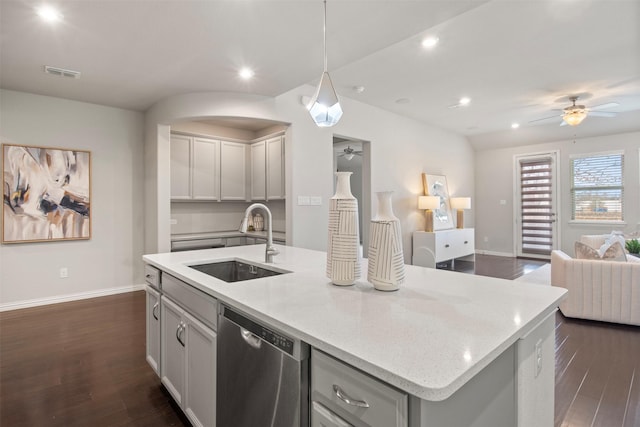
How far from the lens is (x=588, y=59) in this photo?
3562mm

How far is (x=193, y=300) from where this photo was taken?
5.31 feet

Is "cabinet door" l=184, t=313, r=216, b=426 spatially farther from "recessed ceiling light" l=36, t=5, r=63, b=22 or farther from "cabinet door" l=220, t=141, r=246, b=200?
"cabinet door" l=220, t=141, r=246, b=200

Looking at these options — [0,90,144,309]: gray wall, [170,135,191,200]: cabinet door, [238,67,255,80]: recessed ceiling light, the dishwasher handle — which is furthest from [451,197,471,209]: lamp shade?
the dishwasher handle

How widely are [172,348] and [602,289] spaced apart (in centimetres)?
394

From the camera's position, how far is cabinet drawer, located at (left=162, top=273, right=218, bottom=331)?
145 centimetres

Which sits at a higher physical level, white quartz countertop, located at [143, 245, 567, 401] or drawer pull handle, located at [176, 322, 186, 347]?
white quartz countertop, located at [143, 245, 567, 401]

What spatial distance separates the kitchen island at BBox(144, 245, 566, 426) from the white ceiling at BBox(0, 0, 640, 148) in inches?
74.6

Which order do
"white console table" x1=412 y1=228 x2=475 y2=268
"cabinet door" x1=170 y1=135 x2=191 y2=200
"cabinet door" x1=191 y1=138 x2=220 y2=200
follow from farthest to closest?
"white console table" x1=412 y1=228 x2=475 y2=268, "cabinet door" x1=191 y1=138 x2=220 y2=200, "cabinet door" x1=170 y1=135 x2=191 y2=200

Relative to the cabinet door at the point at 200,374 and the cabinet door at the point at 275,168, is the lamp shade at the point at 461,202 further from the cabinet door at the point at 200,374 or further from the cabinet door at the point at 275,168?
the cabinet door at the point at 200,374

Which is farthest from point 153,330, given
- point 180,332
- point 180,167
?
point 180,167

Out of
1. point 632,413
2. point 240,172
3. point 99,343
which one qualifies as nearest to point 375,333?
point 632,413

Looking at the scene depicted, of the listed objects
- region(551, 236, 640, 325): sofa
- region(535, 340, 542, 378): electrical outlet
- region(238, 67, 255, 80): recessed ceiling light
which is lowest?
region(551, 236, 640, 325): sofa

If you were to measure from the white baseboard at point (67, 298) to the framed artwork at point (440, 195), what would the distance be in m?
5.16

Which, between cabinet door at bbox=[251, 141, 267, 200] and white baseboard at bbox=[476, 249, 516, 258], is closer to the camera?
cabinet door at bbox=[251, 141, 267, 200]
